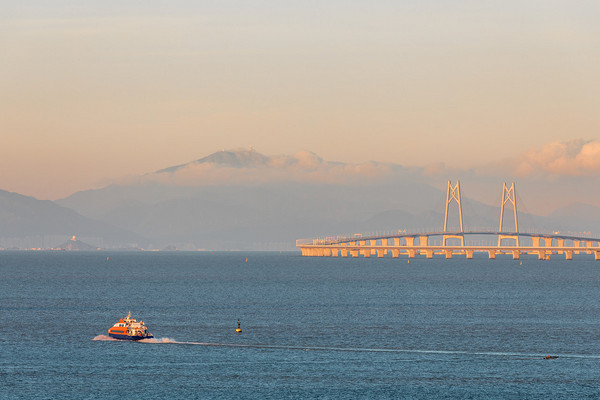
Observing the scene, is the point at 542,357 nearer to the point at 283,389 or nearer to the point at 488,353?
the point at 488,353

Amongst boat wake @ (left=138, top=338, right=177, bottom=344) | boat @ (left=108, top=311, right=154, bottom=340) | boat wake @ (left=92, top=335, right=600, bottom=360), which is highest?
boat @ (left=108, top=311, right=154, bottom=340)

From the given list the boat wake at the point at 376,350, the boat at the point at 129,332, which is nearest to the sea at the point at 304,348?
the boat wake at the point at 376,350

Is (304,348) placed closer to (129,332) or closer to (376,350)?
(376,350)

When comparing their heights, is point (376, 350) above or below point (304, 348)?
below

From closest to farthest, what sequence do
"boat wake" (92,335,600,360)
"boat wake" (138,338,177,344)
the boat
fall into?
"boat wake" (92,335,600,360) → "boat wake" (138,338,177,344) → the boat

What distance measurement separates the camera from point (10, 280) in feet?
633

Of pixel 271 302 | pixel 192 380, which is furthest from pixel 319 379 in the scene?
pixel 271 302

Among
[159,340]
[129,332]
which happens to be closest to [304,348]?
[159,340]


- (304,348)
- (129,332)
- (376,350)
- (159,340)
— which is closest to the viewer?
(376,350)

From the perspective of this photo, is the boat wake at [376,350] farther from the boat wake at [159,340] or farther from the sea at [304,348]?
the sea at [304,348]

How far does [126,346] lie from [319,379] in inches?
805

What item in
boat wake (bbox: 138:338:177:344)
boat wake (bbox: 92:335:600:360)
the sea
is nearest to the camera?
the sea

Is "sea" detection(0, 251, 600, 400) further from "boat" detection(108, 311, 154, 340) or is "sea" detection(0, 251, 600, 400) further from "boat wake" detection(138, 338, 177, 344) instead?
"boat" detection(108, 311, 154, 340)

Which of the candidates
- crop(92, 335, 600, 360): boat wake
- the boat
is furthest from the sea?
the boat
